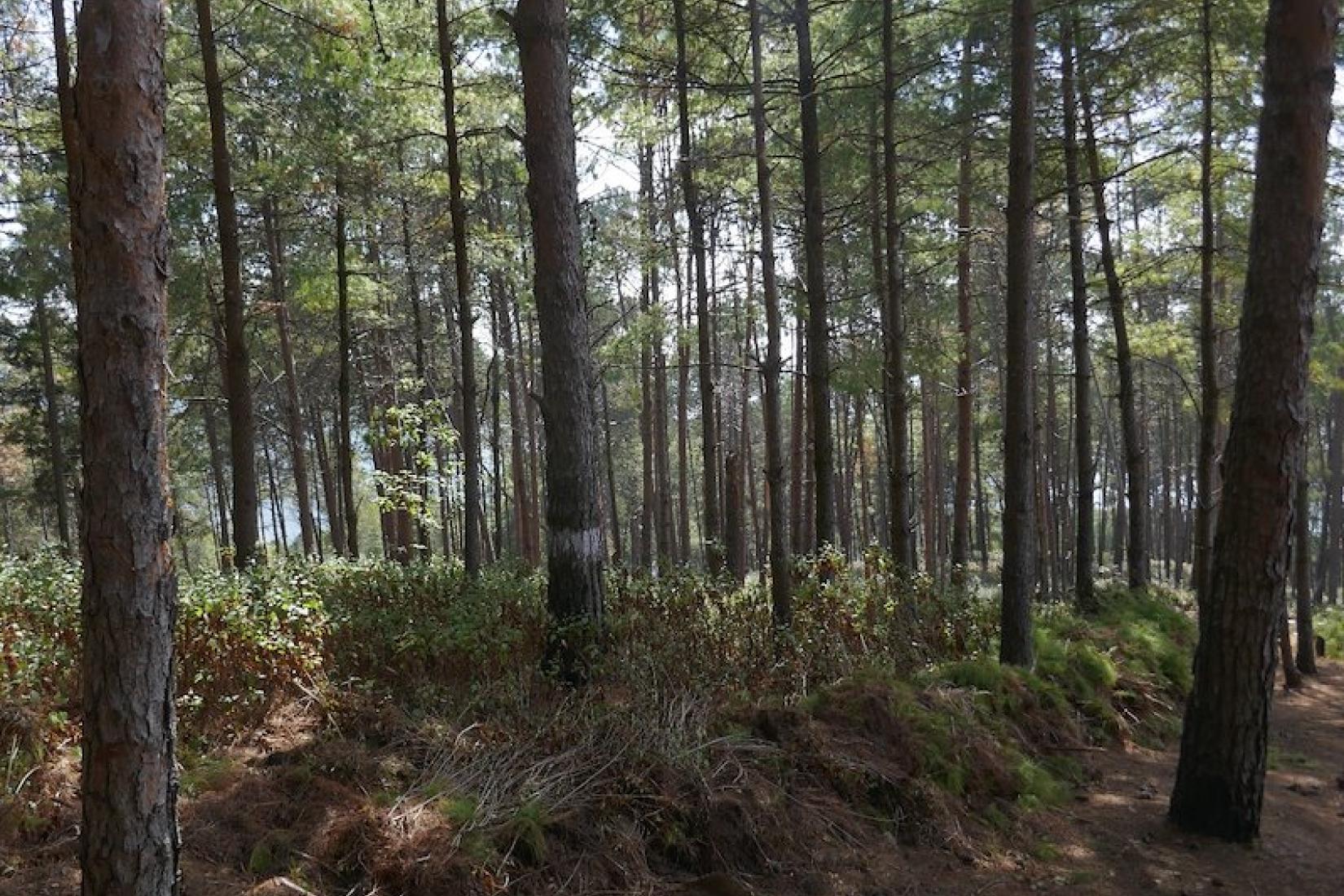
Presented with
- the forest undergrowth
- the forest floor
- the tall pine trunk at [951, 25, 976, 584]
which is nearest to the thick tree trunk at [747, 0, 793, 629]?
the forest undergrowth

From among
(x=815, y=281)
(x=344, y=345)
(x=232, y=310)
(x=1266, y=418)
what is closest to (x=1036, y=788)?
(x=1266, y=418)

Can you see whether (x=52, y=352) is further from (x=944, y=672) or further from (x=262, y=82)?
(x=944, y=672)

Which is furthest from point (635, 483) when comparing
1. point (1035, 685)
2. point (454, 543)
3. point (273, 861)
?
point (273, 861)

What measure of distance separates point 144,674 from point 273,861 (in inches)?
56.1

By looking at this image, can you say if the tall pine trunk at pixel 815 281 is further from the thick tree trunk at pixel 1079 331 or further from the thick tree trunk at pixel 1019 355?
the thick tree trunk at pixel 1079 331

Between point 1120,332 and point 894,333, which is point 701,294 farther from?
point 1120,332

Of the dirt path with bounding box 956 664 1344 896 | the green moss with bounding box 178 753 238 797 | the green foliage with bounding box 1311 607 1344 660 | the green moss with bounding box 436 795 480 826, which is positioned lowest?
the green foliage with bounding box 1311 607 1344 660

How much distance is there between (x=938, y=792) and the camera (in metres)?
5.61

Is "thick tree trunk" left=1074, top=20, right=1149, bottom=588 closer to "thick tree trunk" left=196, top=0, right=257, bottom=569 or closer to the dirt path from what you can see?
the dirt path

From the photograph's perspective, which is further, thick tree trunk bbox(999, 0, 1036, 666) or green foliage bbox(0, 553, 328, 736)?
thick tree trunk bbox(999, 0, 1036, 666)

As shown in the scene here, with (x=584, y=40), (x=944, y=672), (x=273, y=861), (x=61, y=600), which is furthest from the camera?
(x=584, y=40)

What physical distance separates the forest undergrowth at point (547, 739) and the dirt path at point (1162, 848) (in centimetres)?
26

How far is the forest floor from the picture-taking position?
3.68 metres

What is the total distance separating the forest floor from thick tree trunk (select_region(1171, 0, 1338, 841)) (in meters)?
0.47
